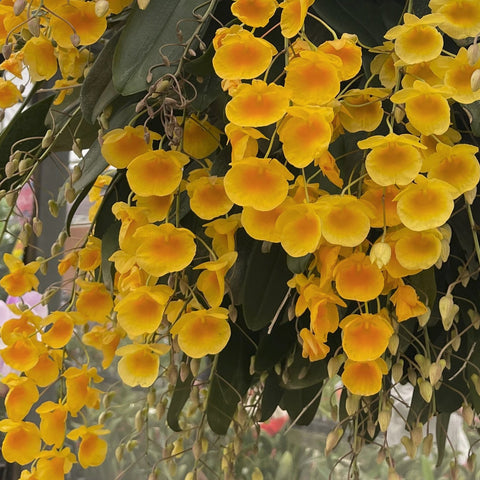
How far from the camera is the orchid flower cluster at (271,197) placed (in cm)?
33

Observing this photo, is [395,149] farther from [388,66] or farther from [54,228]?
[54,228]

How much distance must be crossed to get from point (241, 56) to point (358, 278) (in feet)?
0.39

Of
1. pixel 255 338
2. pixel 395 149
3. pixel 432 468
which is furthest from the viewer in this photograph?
pixel 432 468

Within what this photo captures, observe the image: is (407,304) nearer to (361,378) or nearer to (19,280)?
(361,378)

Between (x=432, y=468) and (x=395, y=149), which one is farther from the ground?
(x=395, y=149)

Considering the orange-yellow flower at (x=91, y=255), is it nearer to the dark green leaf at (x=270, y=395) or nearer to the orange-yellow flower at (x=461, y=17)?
the dark green leaf at (x=270, y=395)

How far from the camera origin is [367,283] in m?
0.35

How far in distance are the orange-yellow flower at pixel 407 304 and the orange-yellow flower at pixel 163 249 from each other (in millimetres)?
108

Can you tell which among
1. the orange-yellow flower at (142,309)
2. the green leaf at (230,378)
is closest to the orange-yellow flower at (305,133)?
the orange-yellow flower at (142,309)

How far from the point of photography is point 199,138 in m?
0.44

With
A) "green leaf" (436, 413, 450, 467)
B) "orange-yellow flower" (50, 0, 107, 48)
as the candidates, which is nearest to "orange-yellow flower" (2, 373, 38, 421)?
"orange-yellow flower" (50, 0, 107, 48)

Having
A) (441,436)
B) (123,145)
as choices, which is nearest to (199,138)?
(123,145)

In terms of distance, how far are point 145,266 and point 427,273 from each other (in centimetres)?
16

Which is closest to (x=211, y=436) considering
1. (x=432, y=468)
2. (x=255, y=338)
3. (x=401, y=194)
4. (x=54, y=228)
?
(x=432, y=468)
